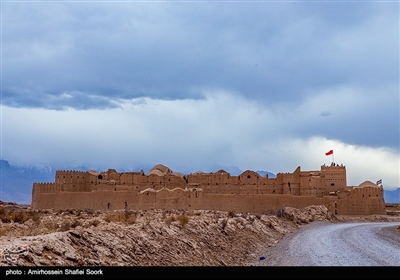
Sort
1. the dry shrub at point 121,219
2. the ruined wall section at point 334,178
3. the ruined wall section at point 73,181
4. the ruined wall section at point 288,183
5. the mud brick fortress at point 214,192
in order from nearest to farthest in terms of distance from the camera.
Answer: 1. the dry shrub at point 121,219
2. the mud brick fortress at point 214,192
3. the ruined wall section at point 288,183
4. the ruined wall section at point 334,178
5. the ruined wall section at point 73,181

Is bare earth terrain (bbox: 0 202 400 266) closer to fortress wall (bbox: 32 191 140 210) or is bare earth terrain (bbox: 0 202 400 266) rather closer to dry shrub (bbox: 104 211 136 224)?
dry shrub (bbox: 104 211 136 224)

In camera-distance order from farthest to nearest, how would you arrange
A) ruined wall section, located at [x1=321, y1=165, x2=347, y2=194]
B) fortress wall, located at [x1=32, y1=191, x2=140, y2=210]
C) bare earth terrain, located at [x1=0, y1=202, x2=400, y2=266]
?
1. ruined wall section, located at [x1=321, y1=165, x2=347, y2=194]
2. fortress wall, located at [x1=32, y1=191, x2=140, y2=210]
3. bare earth terrain, located at [x1=0, y1=202, x2=400, y2=266]

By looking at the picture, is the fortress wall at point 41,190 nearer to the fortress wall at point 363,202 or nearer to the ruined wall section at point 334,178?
the ruined wall section at point 334,178

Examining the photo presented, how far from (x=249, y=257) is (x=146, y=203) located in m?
34.7

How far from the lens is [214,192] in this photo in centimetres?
5672

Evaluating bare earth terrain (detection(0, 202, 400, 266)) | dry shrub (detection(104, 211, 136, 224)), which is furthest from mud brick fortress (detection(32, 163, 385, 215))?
dry shrub (detection(104, 211, 136, 224))

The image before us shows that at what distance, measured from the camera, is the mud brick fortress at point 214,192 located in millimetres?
49312

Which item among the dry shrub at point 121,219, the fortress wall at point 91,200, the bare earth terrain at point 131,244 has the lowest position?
the bare earth terrain at point 131,244

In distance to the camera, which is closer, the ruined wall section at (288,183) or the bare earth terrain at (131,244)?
the bare earth terrain at (131,244)

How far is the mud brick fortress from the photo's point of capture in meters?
49.3

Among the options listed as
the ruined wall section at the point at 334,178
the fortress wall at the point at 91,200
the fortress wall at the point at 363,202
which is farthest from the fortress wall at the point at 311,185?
the fortress wall at the point at 91,200

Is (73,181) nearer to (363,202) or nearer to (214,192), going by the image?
(214,192)

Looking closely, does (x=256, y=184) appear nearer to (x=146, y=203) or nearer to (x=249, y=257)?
(x=146, y=203)
